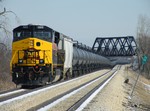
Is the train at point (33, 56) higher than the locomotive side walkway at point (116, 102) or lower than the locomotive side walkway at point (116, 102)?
higher

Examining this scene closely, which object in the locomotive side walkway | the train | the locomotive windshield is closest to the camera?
the locomotive side walkway

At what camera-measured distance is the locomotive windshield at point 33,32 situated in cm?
2312

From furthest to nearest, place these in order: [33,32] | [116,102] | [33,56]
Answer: [33,32]
[33,56]
[116,102]

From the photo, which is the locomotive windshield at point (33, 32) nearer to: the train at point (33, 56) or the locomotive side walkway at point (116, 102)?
the train at point (33, 56)

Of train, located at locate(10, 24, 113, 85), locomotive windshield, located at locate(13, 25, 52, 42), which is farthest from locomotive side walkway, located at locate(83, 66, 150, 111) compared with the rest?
locomotive windshield, located at locate(13, 25, 52, 42)

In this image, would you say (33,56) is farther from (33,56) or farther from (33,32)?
(33,32)

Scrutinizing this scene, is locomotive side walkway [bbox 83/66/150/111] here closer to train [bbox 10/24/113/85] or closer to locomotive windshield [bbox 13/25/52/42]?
train [bbox 10/24/113/85]

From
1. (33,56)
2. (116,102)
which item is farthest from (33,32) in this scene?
(116,102)

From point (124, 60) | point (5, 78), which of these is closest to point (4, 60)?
point (5, 78)

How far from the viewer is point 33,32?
23109mm

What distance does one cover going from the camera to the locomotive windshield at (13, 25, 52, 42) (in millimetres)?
23125

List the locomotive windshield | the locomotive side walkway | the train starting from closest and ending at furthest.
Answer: the locomotive side walkway < the train < the locomotive windshield

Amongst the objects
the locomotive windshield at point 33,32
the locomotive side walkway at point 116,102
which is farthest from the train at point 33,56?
the locomotive side walkway at point 116,102

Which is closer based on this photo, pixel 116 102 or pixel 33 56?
pixel 116 102
